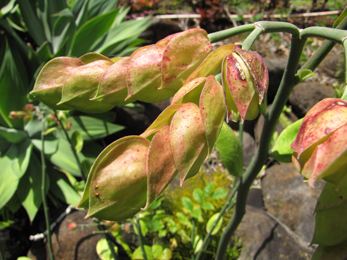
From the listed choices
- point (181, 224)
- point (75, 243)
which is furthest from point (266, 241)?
point (75, 243)

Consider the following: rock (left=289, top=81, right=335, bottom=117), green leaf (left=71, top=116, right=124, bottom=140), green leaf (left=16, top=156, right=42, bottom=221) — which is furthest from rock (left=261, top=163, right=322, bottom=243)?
green leaf (left=16, top=156, right=42, bottom=221)

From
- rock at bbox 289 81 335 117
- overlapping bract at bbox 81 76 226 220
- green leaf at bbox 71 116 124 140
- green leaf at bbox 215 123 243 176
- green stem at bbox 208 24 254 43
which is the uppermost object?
green stem at bbox 208 24 254 43

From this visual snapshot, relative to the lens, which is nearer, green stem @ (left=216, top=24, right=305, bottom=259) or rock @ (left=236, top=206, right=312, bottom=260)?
green stem @ (left=216, top=24, right=305, bottom=259)

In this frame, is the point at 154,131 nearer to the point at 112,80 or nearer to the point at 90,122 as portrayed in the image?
the point at 112,80

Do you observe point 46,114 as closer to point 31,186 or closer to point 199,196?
point 31,186

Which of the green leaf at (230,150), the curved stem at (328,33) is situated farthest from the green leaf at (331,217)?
the green leaf at (230,150)

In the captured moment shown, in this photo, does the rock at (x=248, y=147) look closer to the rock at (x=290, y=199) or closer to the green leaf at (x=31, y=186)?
the rock at (x=290, y=199)

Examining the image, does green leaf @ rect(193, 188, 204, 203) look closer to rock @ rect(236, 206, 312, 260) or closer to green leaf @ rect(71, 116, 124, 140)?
rock @ rect(236, 206, 312, 260)

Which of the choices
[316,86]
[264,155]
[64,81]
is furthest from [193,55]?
[316,86]
